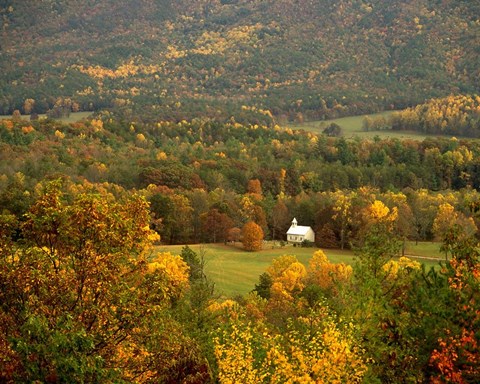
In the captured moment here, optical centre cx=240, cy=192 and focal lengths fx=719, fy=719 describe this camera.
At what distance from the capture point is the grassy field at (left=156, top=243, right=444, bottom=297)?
211ft

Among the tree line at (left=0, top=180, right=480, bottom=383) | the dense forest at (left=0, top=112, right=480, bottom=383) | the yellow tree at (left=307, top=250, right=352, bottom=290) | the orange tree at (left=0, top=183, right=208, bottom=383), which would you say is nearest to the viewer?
the orange tree at (left=0, top=183, right=208, bottom=383)

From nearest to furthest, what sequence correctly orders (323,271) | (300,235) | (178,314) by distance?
(178,314), (323,271), (300,235)

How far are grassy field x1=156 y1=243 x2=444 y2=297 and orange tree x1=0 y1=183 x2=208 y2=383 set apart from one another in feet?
137

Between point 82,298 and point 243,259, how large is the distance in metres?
61.8

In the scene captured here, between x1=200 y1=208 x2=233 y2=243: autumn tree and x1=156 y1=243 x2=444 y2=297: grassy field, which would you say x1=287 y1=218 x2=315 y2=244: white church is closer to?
x1=156 y1=243 x2=444 y2=297: grassy field

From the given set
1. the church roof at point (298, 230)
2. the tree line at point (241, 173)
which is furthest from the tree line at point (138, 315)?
the church roof at point (298, 230)

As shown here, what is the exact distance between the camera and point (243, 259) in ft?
255

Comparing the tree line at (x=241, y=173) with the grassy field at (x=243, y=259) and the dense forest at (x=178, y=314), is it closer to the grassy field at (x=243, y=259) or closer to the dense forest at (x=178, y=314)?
the grassy field at (x=243, y=259)

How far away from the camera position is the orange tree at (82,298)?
1496 cm

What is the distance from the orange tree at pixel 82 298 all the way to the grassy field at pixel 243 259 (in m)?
41.9

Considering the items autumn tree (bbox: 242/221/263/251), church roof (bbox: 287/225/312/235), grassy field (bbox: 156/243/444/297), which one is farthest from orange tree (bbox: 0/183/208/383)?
church roof (bbox: 287/225/312/235)

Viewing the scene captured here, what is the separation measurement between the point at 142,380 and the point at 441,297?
33.8 feet

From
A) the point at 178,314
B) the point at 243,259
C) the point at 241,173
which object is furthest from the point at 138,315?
the point at 241,173

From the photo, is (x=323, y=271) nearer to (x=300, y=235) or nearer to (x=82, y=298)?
(x=300, y=235)
